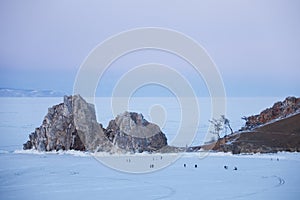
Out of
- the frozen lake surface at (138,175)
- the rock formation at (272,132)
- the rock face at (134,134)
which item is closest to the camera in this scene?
the frozen lake surface at (138,175)

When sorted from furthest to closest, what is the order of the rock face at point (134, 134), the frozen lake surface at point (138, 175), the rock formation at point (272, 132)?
1. the rock formation at point (272, 132)
2. the rock face at point (134, 134)
3. the frozen lake surface at point (138, 175)

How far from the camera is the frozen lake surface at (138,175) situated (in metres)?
3.67

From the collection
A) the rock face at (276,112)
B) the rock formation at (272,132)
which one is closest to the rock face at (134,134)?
the rock formation at (272,132)

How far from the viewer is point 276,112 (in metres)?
4.02

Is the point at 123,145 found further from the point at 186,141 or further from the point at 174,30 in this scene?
the point at 174,30

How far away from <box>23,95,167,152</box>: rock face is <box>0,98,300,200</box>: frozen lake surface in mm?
66

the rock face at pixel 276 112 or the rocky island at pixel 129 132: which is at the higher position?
the rock face at pixel 276 112

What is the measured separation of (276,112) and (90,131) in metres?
1.58

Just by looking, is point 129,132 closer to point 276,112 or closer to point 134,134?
point 134,134

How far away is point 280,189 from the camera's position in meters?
3.72

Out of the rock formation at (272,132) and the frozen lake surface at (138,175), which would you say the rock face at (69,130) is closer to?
the frozen lake surface at (138,175)

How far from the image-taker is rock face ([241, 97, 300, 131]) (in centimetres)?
402

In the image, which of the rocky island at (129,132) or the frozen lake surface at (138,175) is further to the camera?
the rocky island at (129,132)

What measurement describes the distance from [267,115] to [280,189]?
2.15ft
